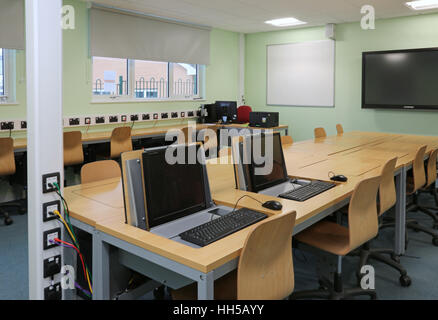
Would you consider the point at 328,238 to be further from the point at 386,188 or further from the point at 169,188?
the point at 169,188

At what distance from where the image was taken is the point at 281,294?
6.04 ft

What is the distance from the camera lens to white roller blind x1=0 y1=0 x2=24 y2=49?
4.91 m

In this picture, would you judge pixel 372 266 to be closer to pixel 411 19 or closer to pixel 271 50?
pixel 411 19

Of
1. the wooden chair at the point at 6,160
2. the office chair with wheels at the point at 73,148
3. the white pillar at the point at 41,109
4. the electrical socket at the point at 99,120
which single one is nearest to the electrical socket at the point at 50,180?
the white pillar at the point at 41,109

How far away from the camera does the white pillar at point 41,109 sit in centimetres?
199

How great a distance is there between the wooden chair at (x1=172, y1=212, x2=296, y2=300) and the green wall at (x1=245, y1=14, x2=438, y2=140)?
230 inches

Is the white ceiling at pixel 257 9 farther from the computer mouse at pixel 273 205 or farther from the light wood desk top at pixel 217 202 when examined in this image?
the computer mouse at pixel 273 205

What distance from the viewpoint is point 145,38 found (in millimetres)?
6609

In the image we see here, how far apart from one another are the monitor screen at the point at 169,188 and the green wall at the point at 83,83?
3.80 metres

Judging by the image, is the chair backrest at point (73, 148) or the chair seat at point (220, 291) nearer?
the chair seat at point (220, 291)

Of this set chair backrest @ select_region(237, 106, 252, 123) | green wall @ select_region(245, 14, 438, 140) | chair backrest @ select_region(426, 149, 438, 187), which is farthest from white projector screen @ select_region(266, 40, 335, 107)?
chair backrest @ select_region(426, 149, 438, 187)

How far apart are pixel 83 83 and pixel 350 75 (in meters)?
4.71

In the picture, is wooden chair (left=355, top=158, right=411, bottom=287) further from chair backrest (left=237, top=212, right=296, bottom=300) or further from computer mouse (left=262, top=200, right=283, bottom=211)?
chair backrest (left=237, top=212, right=296, bottom=300)

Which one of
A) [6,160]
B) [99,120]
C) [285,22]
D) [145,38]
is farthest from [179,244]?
[285,22]
